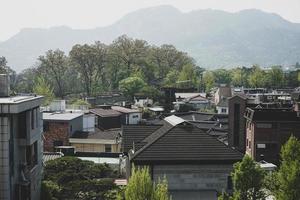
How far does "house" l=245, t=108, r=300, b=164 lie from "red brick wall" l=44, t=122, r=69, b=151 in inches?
673

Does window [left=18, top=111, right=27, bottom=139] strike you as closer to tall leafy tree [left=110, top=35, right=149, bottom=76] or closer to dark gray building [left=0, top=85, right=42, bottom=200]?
dark gray building [left=0, top=85, right=42, bottom=200]

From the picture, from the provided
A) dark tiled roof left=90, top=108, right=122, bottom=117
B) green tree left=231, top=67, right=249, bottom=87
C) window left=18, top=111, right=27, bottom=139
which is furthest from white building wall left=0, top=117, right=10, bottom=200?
green tree left=231, top=67, right=249, bottom=87

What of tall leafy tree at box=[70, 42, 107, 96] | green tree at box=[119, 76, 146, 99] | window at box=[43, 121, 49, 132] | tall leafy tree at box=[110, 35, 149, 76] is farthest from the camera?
tall leafy tree at box=[110, 35, 149, 76]

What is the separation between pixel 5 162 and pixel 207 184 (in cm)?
1041

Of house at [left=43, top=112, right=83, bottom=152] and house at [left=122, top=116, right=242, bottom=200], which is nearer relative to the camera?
house at [left=122, top=116, right=242, bottom=200]

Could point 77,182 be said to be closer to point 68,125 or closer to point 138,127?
point 138,127

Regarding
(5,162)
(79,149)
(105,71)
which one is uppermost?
(105,71)

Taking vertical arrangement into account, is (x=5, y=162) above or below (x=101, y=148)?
above

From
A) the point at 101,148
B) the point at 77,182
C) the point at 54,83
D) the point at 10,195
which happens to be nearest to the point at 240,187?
the point at 77,182

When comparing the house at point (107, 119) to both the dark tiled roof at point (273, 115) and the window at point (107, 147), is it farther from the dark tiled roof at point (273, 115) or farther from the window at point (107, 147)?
the dark tiled roof at point (273, 115)

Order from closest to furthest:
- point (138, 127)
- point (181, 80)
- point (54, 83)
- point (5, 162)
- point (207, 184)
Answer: point (5, 162) < point (207, 184) < point (138, 127) < point (54, 83) < point (181, 80)

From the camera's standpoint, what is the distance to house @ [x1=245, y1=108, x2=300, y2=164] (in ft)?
143

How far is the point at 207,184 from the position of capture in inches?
966

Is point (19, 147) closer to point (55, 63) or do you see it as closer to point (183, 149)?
point (183, 149)
